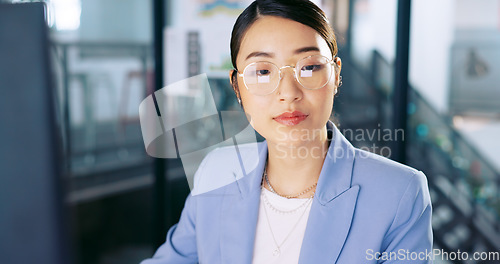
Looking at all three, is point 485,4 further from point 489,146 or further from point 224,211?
point 224,211

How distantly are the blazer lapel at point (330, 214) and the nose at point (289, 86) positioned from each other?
191 millimetres

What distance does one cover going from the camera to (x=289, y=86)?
104cm

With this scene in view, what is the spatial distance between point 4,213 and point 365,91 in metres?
4.01

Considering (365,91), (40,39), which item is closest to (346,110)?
(365,91)

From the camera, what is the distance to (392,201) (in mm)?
1051

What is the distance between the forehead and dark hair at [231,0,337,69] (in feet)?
0.04

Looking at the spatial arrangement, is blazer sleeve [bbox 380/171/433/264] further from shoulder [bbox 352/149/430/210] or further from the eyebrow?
the eyebrow

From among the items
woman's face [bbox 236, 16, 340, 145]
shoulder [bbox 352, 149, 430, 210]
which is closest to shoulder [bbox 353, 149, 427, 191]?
shoulder [bbox 352, 149, 430, 210]

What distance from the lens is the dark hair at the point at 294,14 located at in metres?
1.04

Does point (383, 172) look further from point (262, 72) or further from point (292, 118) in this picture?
point (262, 72)

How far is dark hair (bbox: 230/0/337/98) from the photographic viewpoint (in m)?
1.04

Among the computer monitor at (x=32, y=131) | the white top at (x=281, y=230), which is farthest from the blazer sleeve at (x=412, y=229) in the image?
the computer monitor at (x=32, y=131)

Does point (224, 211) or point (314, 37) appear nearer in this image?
point (314, 37)

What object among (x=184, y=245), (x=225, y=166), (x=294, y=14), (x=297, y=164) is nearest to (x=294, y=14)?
(x=294, y=14)
